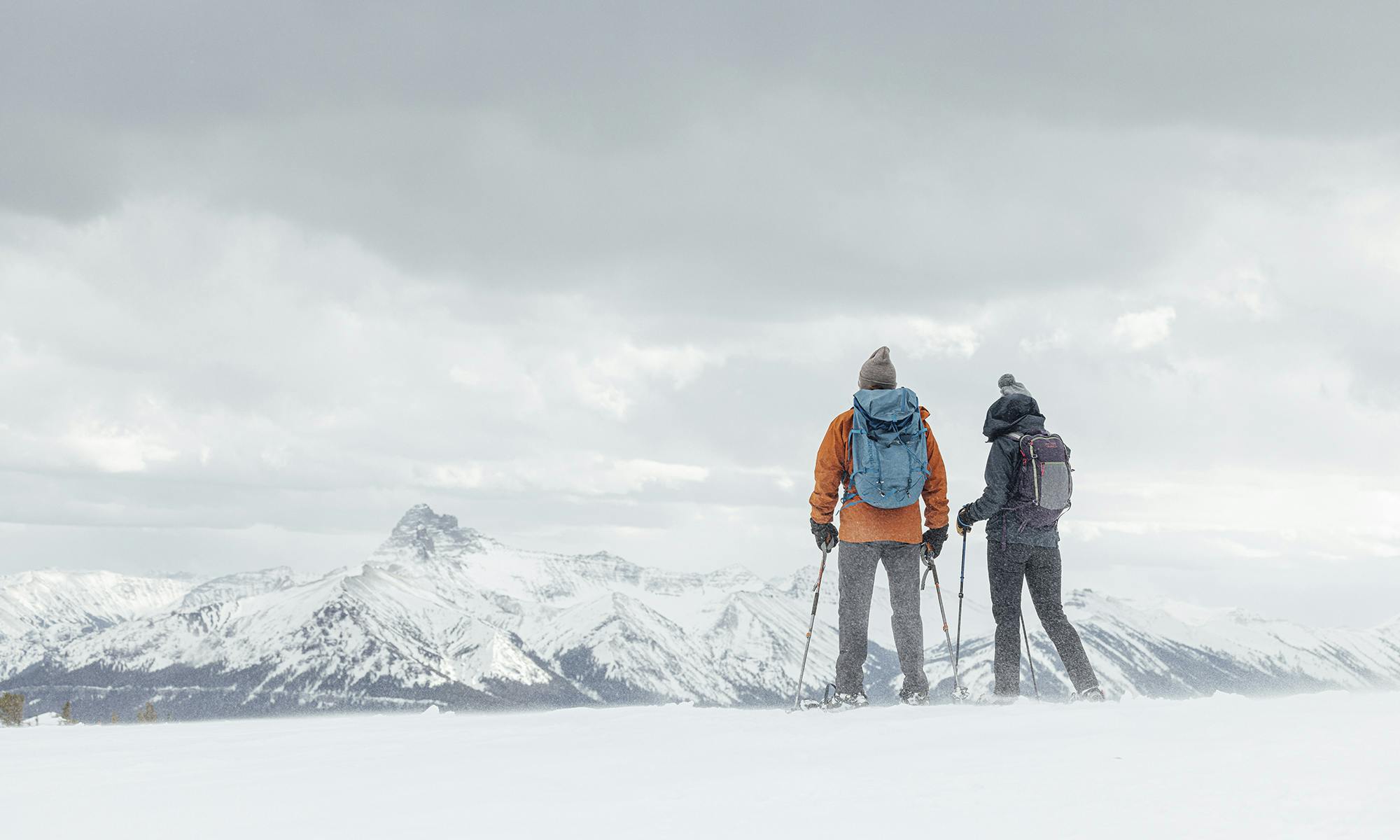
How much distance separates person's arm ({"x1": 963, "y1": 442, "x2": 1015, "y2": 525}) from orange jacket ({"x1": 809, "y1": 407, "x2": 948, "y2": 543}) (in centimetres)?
56

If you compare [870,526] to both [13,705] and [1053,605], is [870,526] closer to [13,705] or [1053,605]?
[1053,605]

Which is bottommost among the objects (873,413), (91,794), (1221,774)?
(91,794)

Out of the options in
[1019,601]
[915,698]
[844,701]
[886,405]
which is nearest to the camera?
[844,701]

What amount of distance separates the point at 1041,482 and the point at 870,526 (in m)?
1.97

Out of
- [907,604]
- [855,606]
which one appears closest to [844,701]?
[855,606]

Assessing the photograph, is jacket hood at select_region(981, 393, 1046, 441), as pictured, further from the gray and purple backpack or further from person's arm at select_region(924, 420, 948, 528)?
person's arm at select_region(924, 420, 948, 528)

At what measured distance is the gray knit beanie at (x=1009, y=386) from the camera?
1277 centimetres

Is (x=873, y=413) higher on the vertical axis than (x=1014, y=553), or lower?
higher

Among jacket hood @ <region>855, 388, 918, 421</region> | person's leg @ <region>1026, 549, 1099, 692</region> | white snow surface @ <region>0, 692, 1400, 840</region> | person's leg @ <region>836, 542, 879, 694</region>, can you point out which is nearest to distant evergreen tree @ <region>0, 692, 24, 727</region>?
person's leg @ <region>836, 542, 879, 694</region>

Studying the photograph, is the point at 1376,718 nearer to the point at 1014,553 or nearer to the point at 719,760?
the point at 719,760

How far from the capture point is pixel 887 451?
38.8 ft

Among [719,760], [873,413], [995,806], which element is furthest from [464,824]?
[873,413]

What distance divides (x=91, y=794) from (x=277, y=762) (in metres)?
1.42

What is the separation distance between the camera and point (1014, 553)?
12312mm
